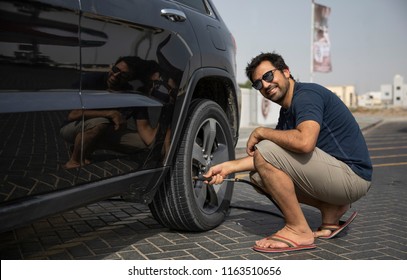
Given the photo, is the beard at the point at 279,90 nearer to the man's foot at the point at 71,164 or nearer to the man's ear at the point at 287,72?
the man's ear at the point at 287,72

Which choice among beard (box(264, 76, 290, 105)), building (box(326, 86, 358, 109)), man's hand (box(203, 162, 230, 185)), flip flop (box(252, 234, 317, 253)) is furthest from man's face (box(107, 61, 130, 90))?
building (box(326, 86, 358, 109))

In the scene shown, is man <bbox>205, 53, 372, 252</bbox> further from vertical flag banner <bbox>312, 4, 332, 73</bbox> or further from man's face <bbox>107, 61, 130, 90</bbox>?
vertical flag banner <bbox>312, 4, 332, 73</bbox>

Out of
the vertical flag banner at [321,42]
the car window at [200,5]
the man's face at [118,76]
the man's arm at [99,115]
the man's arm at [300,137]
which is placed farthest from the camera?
the vertical flag banner at [321,42]

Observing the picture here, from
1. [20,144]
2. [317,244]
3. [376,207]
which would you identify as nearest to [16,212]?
[20,144]

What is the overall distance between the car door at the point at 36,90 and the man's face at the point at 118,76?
231 mm

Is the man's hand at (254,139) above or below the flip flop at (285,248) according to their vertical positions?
above

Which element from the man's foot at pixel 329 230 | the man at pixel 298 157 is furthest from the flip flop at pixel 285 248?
the man's foot at pixel 329 230

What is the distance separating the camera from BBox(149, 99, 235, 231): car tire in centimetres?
300

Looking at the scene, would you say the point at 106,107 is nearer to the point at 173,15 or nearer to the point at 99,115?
the point at 99,115

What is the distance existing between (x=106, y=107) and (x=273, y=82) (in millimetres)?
1285

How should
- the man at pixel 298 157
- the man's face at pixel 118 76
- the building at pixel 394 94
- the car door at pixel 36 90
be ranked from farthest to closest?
Answer: the building at pixel 394 94 → the man at pixel 298 157 → the man's face at pixel 118 76 → the car door at pixel 36 90

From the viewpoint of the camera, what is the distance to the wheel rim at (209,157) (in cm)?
327

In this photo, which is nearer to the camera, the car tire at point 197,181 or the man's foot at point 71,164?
the man's foot at point 71,164

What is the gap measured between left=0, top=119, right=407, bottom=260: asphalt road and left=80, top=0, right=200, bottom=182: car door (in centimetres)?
64
